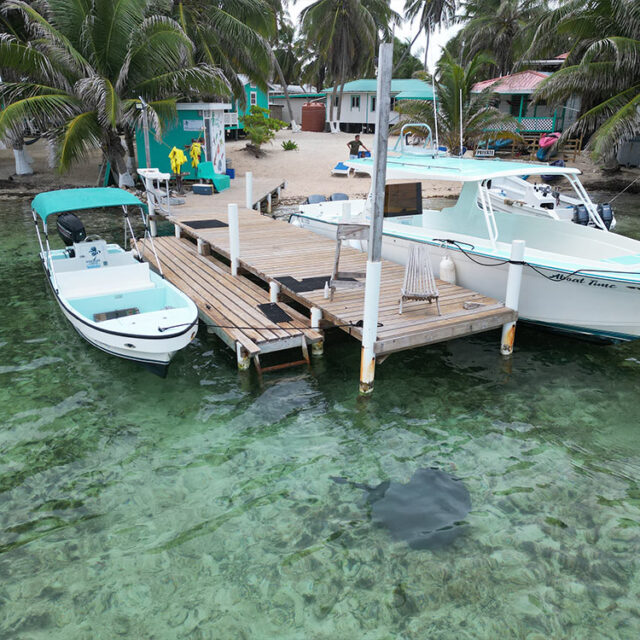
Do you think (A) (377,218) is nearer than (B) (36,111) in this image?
Yes

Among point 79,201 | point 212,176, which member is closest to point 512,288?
point 79,201

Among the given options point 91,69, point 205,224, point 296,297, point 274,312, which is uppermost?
point 91,69

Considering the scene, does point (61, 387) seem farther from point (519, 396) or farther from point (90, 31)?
point (90, 31)

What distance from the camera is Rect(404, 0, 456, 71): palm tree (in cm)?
4438

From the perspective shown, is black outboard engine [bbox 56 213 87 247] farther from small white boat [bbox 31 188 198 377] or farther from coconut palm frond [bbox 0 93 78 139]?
coconut palm frond [bbox 0 93 78 139]

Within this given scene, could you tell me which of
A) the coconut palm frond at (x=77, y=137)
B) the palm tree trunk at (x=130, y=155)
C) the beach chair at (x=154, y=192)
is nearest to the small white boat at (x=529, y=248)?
the beach chair at (x=154, y=192)

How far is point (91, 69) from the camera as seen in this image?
1797 cm

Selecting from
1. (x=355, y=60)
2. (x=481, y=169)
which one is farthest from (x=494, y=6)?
(x=481, y=169)

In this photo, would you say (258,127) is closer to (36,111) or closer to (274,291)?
(36,111)

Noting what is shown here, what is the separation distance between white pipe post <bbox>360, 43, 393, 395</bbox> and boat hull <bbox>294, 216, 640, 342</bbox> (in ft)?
9.00

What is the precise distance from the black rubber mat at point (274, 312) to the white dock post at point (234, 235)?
5.49ft

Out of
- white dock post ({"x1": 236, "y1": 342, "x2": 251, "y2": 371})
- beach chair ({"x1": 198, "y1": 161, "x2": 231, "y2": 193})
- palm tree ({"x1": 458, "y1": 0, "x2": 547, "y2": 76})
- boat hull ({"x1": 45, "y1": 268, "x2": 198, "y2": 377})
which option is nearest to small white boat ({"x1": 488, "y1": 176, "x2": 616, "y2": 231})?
white dock post ({"x1": 236, "y1": 342, "x2": 251, "y2": 371})

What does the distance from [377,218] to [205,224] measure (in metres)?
8.05

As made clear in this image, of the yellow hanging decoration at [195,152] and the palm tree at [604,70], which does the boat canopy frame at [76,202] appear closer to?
the yellow hanging decoration at [195,152]
